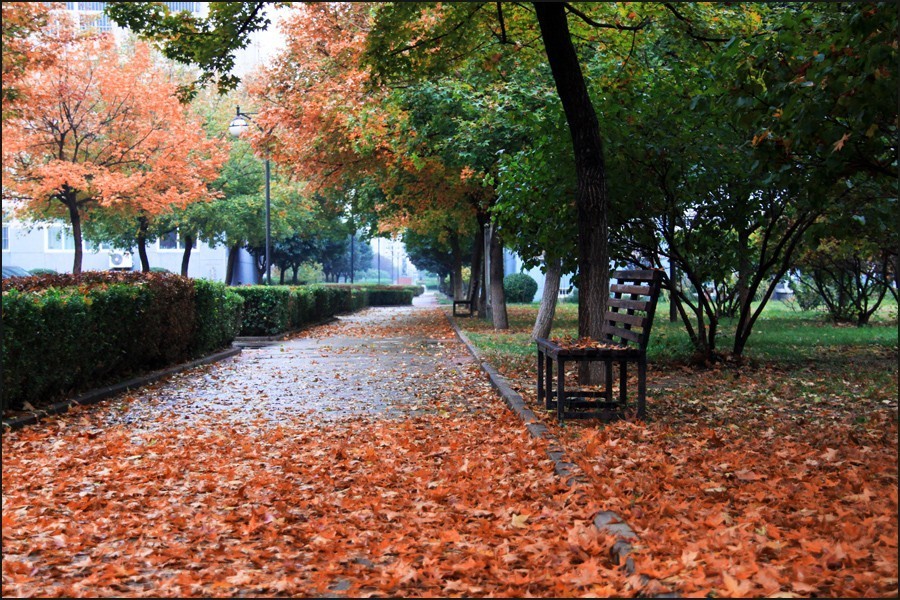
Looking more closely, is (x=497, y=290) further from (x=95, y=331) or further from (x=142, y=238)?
(x=142, y=238)

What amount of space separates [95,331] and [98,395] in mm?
756

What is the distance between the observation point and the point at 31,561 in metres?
4.37

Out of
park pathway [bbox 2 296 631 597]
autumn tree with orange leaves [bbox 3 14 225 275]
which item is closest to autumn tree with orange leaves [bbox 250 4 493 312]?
autumn tree with orange leaves [bbox 3 14 225 275]

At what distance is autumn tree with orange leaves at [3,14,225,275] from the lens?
2577 centimetres

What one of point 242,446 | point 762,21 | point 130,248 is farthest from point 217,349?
point 130,248

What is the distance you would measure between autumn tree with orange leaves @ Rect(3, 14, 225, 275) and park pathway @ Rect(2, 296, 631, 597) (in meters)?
19.0

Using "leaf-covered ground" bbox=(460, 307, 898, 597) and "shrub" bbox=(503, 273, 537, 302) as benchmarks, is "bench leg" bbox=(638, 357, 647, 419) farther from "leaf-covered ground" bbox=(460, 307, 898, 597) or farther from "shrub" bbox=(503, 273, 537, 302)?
"shrub" bbox=(503, 273, 537, 302)

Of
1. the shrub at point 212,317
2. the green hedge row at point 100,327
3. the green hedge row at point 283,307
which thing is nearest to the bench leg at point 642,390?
the green hedge row at point 100,327

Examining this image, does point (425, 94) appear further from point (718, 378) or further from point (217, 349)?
point (718, 378)

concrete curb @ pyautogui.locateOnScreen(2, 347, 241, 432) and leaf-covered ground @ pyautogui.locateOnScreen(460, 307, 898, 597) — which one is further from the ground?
leaf-covered ground @ pyautogui.locateOnScreen(460, 307, 898, 597)

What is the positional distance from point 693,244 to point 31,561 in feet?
31.5

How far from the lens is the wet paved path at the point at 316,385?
30.6 ft

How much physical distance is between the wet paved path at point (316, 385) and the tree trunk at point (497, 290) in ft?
11.6

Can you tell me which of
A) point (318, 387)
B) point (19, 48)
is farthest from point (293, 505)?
point (19, 48)
